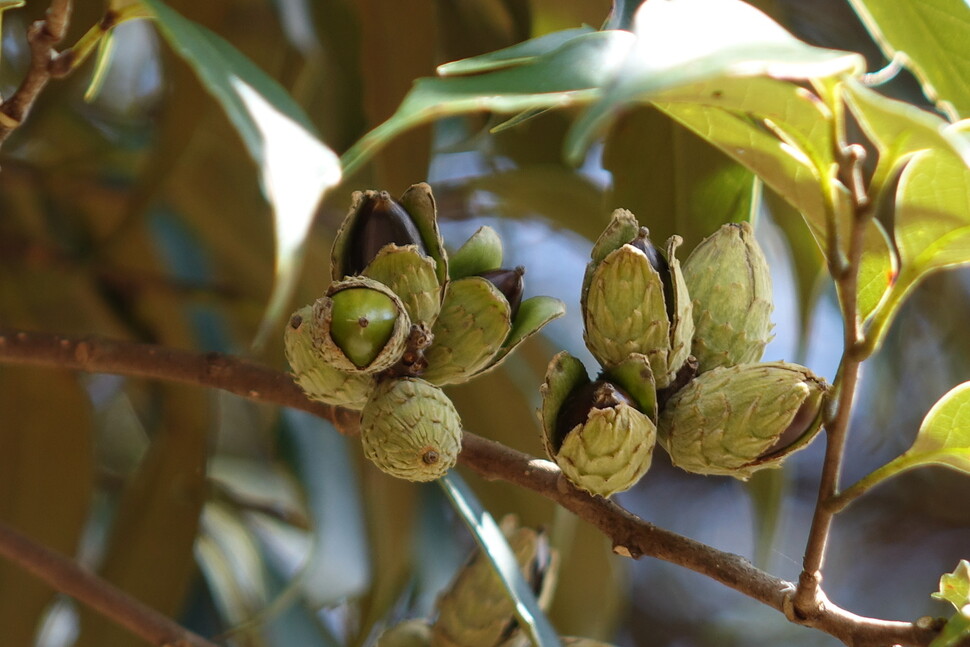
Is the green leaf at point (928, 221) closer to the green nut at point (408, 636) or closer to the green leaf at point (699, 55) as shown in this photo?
the green leaf at point (699, 55)

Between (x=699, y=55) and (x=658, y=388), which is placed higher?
(x=699, y=55)

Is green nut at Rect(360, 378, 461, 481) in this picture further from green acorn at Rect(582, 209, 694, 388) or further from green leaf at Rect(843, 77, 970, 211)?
green leaf at Rect(843, 77, 970, 211)

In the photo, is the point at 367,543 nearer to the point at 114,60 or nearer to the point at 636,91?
the point at 114,60

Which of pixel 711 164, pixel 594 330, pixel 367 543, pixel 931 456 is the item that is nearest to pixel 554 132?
pixel 711 164

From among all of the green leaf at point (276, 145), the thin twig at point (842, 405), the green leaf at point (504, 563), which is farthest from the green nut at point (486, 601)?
the green leaf at point (276, 145)

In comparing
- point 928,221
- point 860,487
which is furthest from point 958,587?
point 928,221

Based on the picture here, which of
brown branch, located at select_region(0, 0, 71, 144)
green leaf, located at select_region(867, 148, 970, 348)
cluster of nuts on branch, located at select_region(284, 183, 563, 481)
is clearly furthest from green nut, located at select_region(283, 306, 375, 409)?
green leaf, located at select_region(867, 148, 970, 348)

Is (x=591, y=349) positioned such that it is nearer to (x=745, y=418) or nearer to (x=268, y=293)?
(x=745, y=418)
